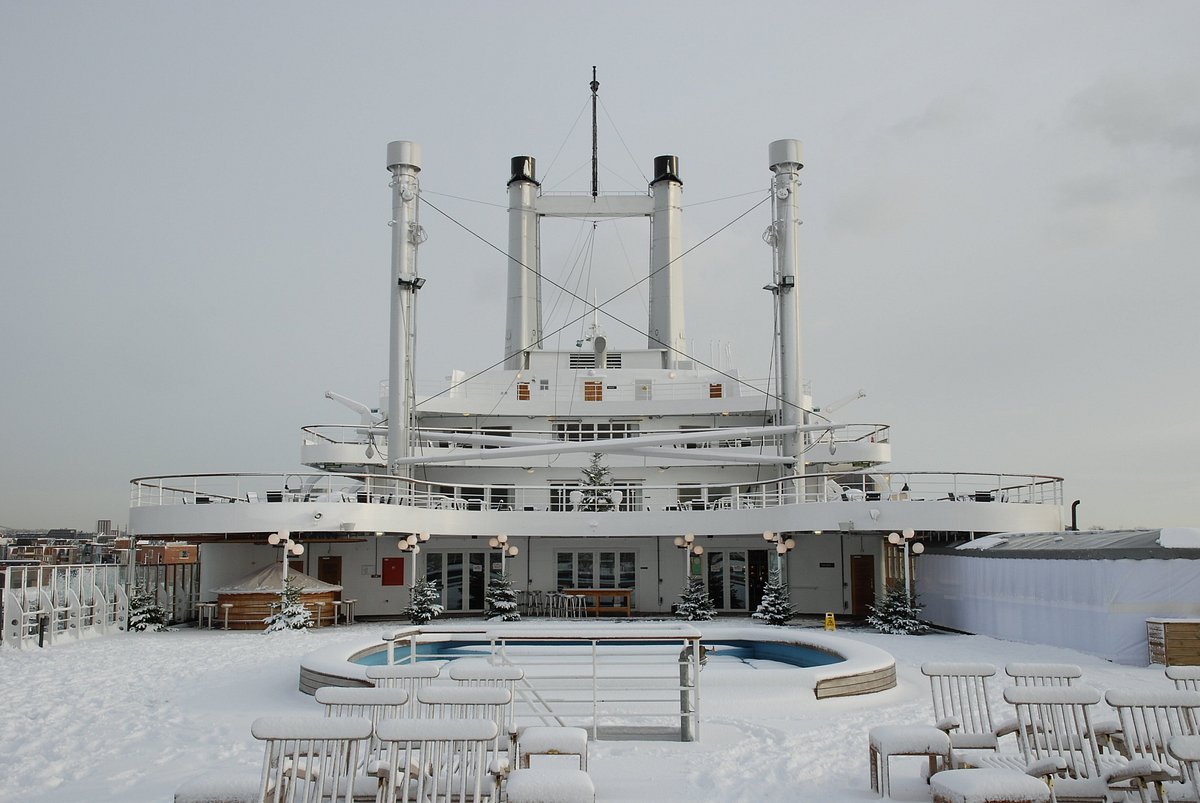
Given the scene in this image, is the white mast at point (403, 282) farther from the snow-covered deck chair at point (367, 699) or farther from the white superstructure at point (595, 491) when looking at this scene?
the snow-covered deck chair at point (367, 699)

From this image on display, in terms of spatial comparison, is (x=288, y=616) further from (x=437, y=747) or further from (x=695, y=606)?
(x=437, y=747)

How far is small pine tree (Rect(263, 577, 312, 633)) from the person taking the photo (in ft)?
69.9

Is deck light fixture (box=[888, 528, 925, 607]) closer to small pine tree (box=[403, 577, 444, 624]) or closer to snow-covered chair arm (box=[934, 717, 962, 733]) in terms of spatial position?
small pine tree (box=[403, 577, 444, 624])

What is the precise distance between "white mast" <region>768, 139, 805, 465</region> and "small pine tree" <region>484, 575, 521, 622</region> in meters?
8.72

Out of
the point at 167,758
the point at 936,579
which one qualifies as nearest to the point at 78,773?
the point at 167,758

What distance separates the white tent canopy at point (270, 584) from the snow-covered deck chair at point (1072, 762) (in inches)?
700

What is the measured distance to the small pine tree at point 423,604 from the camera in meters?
23.4

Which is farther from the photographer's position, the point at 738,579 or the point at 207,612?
the point at 738,579

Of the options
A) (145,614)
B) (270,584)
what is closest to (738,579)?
(270,584)

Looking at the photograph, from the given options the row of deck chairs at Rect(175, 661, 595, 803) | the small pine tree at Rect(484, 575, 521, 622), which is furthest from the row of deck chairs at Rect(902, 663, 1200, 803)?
the small pine tree at Rect(484, 575, 521, 622)

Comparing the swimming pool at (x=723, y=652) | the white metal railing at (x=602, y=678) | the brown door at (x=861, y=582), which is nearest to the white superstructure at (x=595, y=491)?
the brown door at (x=861, y=582)

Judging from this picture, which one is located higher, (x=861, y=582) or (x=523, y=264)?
(x=523, y=264)

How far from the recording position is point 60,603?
20.1 meters

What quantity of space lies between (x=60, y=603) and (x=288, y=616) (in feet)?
14.0
